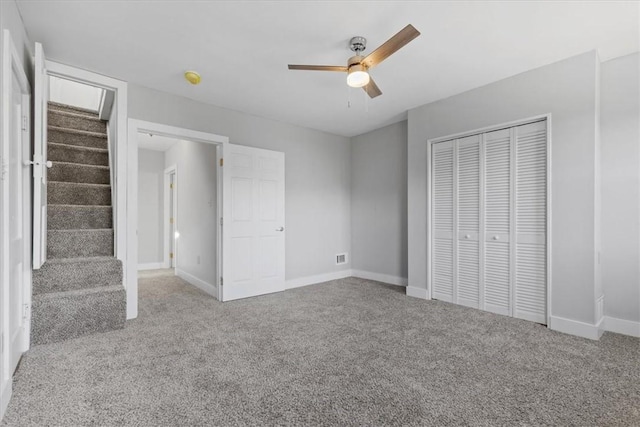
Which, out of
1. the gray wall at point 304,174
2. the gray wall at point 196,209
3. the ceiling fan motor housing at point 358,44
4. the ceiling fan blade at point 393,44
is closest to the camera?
the ceiling fan blade at point 393,44

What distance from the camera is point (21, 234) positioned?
2.33 m

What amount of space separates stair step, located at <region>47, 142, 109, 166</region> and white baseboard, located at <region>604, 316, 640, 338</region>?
606 cm

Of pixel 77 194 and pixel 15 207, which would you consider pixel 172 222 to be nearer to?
pixel 77 194

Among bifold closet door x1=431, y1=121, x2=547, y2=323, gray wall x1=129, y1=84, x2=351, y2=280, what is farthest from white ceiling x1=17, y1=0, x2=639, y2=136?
bifold closet door x1=431, y1=121, x2=547, y2=323

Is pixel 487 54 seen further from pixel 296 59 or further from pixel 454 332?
pixel 454 332

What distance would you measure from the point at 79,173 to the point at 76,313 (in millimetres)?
2082

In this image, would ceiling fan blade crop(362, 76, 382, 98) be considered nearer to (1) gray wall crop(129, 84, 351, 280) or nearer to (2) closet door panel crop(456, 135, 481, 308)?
(2) closet door panel crop(456, 135, 481, 308)

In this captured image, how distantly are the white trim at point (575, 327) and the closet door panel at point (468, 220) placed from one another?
0.74 metres

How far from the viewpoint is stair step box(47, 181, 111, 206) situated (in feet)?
11.7

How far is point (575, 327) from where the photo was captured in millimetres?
2791

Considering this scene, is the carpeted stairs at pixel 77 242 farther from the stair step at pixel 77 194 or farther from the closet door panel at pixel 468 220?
the closet door panel at pixel 468 220

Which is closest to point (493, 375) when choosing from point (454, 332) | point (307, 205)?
point (454, 332)

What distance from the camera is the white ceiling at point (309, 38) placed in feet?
7.20

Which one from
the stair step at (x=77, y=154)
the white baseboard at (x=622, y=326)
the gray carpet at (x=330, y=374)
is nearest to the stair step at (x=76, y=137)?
the stair step at (x=77, y=154)
